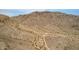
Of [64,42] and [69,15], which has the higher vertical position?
[69,15]
